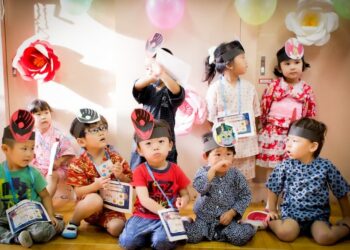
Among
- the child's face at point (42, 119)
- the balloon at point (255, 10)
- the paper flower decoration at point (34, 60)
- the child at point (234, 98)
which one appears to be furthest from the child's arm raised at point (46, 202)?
the balloon at point (255, 10)

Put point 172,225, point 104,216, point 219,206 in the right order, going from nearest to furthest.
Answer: point 172,225 < point 219,206 < point 104,216

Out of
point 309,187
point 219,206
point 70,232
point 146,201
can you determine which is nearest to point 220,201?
point 219,206

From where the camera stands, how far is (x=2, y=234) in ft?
8.30

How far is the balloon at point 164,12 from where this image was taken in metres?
3.04

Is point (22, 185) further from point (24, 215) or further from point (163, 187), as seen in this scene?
point (163, 187)

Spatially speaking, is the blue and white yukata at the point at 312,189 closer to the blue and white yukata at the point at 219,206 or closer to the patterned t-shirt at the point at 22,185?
the blue and white yukata at the point at 219,206

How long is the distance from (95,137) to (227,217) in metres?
0.98

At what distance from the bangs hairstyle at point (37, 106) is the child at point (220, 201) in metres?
1.35

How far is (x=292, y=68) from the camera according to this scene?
3102 millimetres

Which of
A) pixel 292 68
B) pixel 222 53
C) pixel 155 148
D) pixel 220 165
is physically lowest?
pixel 220 165

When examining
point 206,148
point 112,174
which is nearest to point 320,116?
point 206,148

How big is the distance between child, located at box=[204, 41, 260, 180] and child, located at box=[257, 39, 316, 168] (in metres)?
0.09

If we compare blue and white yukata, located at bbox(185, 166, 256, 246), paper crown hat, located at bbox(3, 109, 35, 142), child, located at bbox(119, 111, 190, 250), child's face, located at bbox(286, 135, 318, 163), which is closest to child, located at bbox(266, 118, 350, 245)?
child's face, located at bbox(286, 135, 318, 163)

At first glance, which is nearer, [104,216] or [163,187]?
[163,187]
